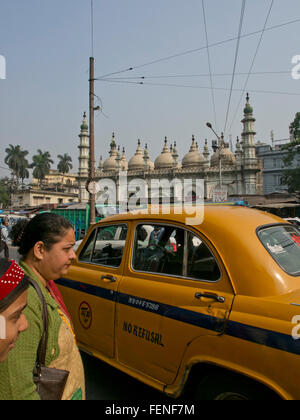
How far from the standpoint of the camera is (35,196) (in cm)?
5559

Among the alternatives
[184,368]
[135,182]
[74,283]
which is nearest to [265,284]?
[184,368]

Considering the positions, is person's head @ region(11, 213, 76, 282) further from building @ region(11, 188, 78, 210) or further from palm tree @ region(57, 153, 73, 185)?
palm tree @ region(57, 153, 73, 185)

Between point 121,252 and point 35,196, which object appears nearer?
point 121,252

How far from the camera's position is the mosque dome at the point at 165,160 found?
2015 inches

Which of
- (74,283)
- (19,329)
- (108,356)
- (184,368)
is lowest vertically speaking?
(108,356)

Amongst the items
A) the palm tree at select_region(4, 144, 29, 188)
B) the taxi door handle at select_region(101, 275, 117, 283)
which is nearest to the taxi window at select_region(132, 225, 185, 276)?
the taxi door handle at select_region(101, 275, 117, 283)

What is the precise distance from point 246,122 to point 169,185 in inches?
562

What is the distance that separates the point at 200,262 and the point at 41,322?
1469 millimetres

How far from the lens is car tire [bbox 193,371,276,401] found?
1947 millimetres

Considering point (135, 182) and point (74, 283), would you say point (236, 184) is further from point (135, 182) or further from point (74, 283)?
point (74, 283)

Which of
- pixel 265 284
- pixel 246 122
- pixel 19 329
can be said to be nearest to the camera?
pixel 19 329

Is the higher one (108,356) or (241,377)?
(241,377)

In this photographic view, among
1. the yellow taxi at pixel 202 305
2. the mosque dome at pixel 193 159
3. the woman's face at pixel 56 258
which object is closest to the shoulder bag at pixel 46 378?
the woman's face at pixel 56 258

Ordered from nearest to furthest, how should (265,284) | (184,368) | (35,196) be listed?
(265,284), (184,368), (35,196)
